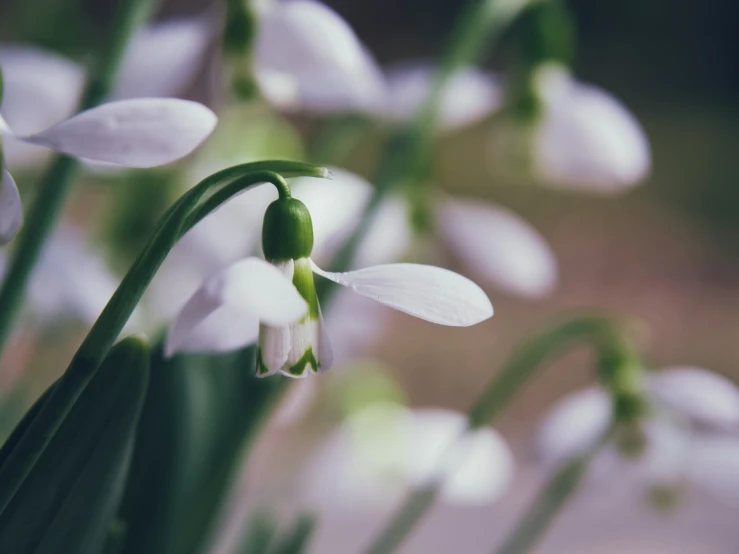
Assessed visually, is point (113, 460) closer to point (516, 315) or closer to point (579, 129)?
point (579, 129)

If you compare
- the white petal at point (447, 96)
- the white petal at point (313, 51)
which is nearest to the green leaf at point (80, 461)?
the white petal at point (313, 51)

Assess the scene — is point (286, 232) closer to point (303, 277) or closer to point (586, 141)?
point (303, 277)

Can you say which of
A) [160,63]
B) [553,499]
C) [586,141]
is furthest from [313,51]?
[553,499]

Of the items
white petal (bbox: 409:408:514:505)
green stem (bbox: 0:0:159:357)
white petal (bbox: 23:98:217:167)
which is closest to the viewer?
white petal (bbox: 23:98:217:167)

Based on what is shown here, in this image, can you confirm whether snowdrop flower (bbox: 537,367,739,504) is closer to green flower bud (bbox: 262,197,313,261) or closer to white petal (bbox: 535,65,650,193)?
white petal (bbox: 535,65,650,193)

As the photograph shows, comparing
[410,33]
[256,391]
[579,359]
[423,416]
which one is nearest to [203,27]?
[256,391]


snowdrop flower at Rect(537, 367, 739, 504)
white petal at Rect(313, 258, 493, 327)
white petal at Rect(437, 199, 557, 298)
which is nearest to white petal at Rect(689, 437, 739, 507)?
snowdrop flower at Rect(537, 367, 739, 504)
